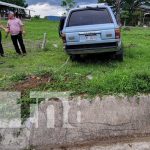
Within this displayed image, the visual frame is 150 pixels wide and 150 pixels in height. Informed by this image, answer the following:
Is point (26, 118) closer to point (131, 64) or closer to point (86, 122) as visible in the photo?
point (86, 122)

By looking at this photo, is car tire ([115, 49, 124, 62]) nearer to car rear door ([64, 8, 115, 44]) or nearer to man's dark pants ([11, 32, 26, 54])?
car rear door ([64, 8, 115, 44])

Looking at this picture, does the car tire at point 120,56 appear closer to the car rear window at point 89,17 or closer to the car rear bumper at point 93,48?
the car rear bumper at point 93,48

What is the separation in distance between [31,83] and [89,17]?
209 inches

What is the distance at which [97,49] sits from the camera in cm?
1248

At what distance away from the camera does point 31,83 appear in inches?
328

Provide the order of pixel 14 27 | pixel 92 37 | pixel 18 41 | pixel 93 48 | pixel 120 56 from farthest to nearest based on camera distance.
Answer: pixel 18 41
pixel 14 27
pixel 120 56
pixel 93 48
pixel 92 37

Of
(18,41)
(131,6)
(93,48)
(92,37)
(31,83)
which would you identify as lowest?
(131,6)

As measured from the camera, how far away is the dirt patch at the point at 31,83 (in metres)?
8.09

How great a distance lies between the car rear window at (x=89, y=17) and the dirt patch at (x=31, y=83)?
465cm

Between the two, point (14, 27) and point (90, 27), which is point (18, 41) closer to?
point (14, 27)

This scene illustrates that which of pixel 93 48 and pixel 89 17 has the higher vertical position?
pixel 89 17

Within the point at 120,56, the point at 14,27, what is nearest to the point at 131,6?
the point at 14,27

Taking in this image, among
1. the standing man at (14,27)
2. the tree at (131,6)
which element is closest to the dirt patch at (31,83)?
the standing man at (14,27)

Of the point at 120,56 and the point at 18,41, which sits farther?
the point at 18,41
